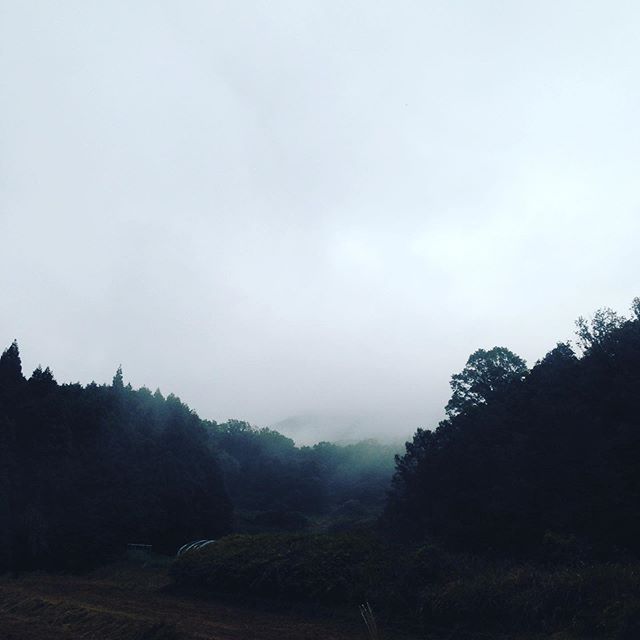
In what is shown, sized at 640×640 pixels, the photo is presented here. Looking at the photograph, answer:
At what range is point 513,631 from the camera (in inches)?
609

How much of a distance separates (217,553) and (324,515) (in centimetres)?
4372

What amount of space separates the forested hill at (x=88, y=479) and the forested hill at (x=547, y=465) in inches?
572

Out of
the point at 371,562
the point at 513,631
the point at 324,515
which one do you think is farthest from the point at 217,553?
the point at 324,515

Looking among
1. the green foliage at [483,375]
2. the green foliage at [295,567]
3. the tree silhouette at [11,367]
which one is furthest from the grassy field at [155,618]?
the green foliage at [483,375]

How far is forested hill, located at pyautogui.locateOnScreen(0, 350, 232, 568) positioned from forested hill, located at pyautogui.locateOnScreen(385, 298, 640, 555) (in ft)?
47.7

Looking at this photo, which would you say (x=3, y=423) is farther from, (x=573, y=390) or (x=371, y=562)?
(x=573, y=390)

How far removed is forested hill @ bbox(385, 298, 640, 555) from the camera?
2328 centimetres

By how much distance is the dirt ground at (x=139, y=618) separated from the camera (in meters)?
16.9

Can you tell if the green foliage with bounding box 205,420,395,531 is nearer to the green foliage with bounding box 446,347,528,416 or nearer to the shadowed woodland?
the shadowed woodland

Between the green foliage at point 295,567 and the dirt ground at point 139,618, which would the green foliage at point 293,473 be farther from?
the dirt ground at point 139,618

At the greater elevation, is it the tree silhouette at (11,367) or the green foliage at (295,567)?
the tree silhouette at (11,367)

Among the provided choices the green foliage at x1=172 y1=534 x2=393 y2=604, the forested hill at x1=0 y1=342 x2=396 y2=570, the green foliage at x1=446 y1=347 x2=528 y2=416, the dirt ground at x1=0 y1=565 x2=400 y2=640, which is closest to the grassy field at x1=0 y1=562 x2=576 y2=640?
the dirt ground at x1=0 y1=565 x2=400 y2=640

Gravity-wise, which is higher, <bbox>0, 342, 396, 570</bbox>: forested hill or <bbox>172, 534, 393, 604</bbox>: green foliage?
<bbox>0, 342, 396, 570</bbox>: forested hill

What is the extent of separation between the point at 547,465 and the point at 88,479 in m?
26.8
